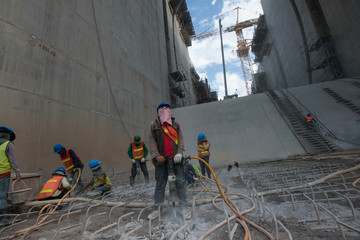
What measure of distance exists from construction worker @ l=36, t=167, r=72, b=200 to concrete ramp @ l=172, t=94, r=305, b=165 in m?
7.40

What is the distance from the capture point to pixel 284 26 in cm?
1953

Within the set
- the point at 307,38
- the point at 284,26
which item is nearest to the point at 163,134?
the point at 307,38

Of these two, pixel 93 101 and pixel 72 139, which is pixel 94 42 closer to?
pixel 93 101

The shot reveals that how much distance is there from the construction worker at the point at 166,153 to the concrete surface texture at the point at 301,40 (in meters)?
15.2

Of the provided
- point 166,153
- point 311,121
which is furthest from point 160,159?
point 311,121

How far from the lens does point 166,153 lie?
104 inches

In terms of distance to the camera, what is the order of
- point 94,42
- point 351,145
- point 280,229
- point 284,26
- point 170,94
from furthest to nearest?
point 284,26 → point 170,94 → point 351,145 → point 94,42 → point 280,229

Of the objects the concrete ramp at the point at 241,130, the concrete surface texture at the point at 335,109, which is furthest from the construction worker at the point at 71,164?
the concrete surface texture at the point at 335,109

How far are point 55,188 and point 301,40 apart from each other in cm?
2140

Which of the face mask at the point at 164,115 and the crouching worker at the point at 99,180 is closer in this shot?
the face mask at the point at 164,115

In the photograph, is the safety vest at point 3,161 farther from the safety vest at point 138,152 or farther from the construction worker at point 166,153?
the safety vest at point 138,152

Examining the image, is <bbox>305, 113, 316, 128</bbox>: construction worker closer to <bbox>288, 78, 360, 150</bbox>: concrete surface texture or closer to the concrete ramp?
<bbox>288, 78, 360, 150</bbox>: concrete surface texture

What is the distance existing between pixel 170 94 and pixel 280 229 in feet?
52.5

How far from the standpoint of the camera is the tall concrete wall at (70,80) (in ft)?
15.0
